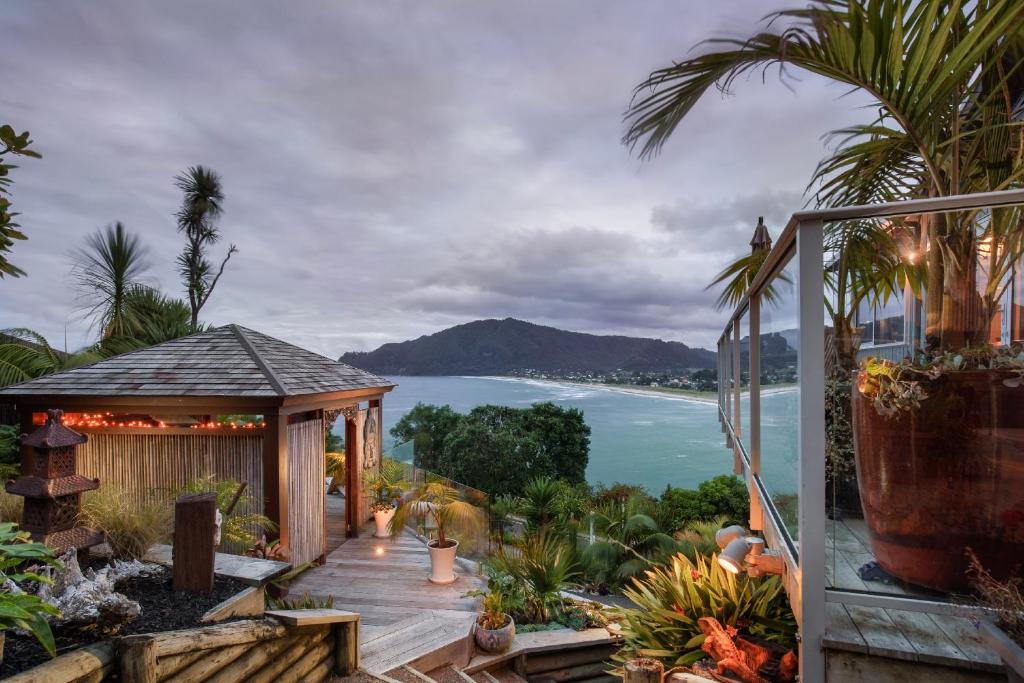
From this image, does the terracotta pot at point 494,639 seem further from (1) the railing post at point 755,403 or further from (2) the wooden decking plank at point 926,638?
(2) the wooden decking plank at point 926,638

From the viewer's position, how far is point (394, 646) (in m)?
4.72

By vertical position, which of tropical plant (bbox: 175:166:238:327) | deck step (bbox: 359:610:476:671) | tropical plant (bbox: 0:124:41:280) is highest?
tropical plant (bbox: 175:166:238:327)

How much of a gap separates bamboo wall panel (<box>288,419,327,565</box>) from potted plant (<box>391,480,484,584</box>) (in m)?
1.17

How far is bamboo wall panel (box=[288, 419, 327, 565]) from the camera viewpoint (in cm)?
700

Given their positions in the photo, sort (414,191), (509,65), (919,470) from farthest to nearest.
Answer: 1. (414,191)
2. (509,65)
3. (919,470)

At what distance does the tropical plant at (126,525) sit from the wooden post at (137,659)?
7.53ft

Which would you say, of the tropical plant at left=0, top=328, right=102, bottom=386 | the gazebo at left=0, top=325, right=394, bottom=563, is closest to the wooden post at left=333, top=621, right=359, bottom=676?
the gazebo at left=0, top=325, right=394, bottom=563

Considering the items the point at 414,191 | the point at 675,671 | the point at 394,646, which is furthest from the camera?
the point at 414,191

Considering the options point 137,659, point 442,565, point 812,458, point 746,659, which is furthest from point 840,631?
point 442,565

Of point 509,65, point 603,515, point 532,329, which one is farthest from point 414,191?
point 532,329

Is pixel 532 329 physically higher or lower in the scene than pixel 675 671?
higher

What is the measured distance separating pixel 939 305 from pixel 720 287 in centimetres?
466

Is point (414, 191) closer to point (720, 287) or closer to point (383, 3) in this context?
point (383, 3)

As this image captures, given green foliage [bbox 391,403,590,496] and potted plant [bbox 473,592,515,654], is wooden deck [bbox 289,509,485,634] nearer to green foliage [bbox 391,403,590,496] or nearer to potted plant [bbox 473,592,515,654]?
potted plant [bbox 473,592,515,654]
